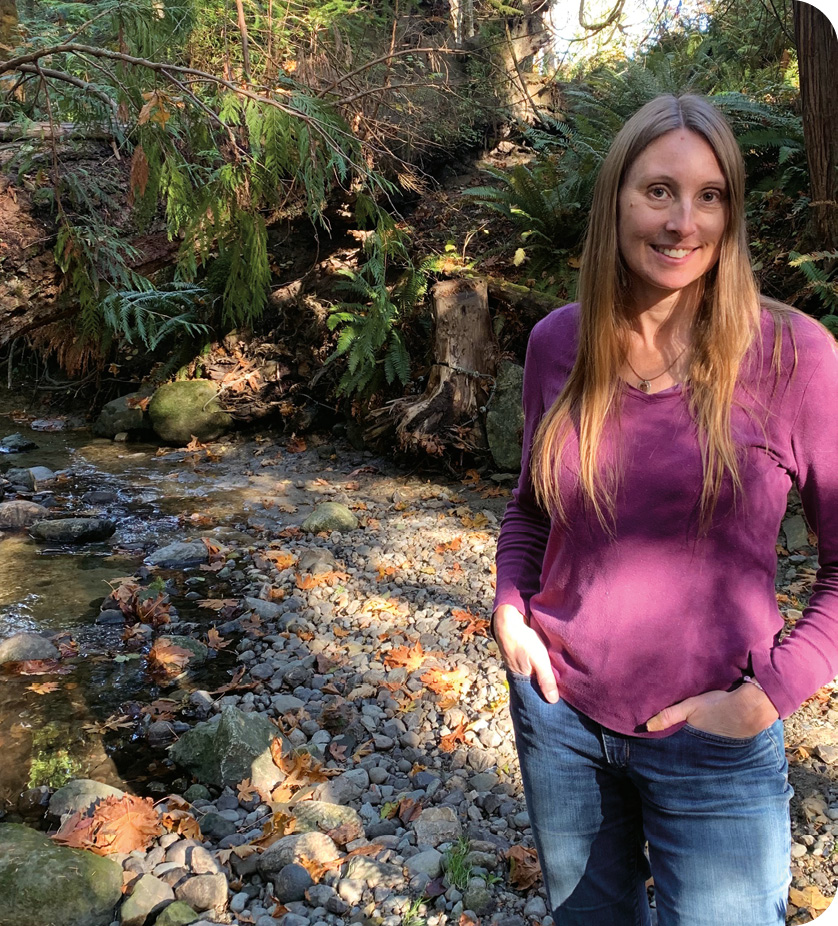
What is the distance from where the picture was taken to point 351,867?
2.95 metres

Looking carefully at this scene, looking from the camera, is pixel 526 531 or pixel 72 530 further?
pixel 72 530

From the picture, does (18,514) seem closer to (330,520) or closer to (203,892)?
(330,520)

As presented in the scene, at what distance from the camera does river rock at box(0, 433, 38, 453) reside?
8.84 meters

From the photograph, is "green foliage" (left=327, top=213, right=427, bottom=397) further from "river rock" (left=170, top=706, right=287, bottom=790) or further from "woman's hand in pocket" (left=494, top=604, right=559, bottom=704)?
"woman's hand in pocket" (left=494, top=604, right=559, bottom=704)

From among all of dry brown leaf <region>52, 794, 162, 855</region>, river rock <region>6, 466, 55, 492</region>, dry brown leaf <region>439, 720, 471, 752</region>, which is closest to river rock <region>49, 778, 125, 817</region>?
dry brown leaf <region>52, 794, 162, 855</region>

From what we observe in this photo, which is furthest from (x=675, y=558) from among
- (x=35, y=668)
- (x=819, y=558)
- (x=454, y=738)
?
(x=35, y=668)

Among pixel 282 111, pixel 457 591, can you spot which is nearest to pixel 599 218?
pixel 282 111

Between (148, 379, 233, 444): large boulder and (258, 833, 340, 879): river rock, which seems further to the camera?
(148, 379, 233, 444): large boulder

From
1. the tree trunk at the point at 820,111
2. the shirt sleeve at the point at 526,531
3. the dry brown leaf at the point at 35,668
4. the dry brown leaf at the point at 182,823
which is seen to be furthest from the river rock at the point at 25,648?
the tree trunk at the point at 820,111

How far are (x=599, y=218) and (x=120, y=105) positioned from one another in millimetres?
2933

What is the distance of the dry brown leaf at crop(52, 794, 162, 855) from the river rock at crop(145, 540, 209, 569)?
8.70 feet

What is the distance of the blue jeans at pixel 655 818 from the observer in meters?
1.44

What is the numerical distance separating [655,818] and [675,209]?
1.19 meters

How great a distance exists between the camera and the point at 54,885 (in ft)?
9.01
